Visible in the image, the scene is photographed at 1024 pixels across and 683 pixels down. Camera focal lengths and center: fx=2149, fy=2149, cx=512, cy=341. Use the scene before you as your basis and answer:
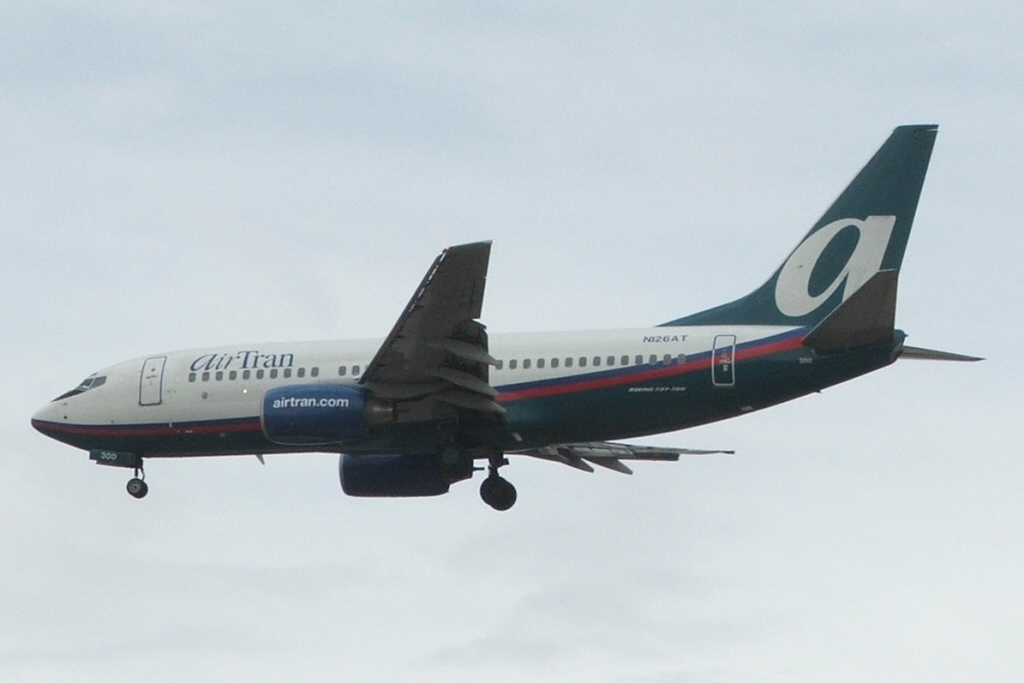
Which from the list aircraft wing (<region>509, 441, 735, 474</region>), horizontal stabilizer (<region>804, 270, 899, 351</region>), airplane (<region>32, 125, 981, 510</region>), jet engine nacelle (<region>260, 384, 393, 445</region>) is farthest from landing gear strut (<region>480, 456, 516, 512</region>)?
horizontal stabilizer (<region>804, 270, 899, 351</region>)

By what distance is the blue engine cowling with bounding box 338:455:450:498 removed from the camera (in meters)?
46.7

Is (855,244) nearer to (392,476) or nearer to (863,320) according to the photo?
(863,320)

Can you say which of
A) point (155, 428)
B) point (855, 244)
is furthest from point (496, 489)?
point (855, 244)

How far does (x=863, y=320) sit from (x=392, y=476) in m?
11.8

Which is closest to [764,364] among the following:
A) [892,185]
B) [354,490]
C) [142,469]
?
[892,185]

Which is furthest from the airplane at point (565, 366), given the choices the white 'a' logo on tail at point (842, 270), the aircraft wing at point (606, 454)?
the aircraft wing at point (606, 454)

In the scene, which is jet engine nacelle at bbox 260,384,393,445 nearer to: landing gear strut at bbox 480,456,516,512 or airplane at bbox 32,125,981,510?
airplane at bbox 32,125,981,510

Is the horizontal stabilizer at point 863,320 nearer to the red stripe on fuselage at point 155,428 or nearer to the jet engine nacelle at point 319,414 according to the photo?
the jet engine nacelle at point 319,414

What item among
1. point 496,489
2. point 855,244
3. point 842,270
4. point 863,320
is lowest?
point 496,489

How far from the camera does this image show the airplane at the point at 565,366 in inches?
1634

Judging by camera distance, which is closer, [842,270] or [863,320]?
[863,320]

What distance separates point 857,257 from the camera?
1697 inches

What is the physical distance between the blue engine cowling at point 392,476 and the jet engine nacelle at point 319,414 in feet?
11.5

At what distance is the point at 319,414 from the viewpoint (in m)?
42.9
